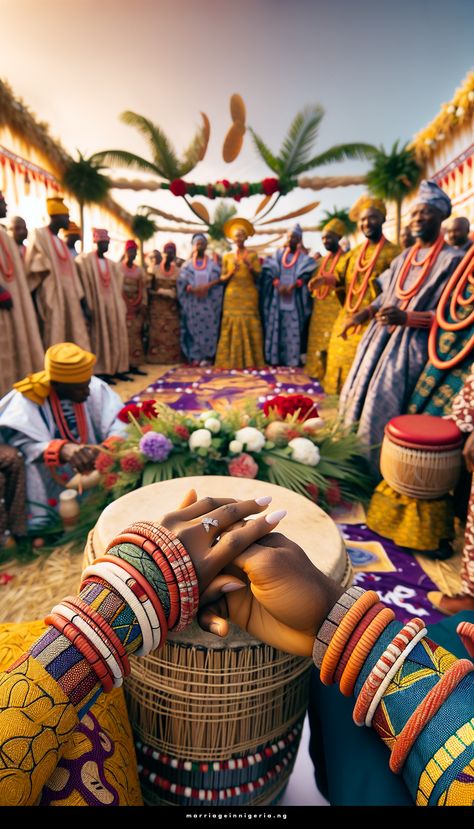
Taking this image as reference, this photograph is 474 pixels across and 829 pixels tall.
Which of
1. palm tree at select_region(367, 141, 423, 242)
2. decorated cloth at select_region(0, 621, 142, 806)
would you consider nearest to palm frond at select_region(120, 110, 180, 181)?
palm tree at select_region(367, 141, 423, 242)

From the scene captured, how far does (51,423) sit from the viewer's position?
2500mm

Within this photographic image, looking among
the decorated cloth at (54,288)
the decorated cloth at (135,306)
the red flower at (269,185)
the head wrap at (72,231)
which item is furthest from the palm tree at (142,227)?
the decorated cloth at (54,288)

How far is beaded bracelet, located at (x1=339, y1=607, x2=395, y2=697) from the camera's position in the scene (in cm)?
76

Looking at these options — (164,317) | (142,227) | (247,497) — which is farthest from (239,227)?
(142,227)

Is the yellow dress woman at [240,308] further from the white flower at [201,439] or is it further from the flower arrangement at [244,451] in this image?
the white flower at [201,439]

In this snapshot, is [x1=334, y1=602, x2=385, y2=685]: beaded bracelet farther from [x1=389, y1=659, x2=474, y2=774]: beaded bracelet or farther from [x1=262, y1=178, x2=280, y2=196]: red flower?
[x1=262, y1=178, x2=280, y2=196]: red flower

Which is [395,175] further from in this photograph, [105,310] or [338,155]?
[105,310]

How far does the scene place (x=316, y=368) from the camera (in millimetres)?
7375

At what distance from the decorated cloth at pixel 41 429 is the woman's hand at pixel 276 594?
5.80ft

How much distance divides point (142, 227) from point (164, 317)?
337 inches

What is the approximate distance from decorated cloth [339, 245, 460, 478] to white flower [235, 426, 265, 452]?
103 cm

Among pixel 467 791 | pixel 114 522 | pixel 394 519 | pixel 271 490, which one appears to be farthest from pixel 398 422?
pixel 467 791

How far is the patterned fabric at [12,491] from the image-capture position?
233cm
